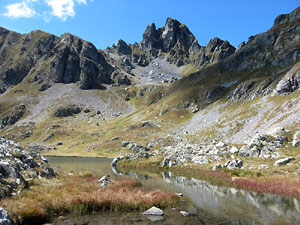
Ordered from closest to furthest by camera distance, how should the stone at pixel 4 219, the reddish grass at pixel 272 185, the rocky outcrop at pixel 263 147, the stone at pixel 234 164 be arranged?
the stone at pixel 4 219, the reddish grass at pixel 272 185, the rocky outcrop at pixel 263 147, the stone at pixel 234 164

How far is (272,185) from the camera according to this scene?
31.7 meters

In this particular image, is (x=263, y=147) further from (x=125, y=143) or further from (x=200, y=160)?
(x=125, y=143)

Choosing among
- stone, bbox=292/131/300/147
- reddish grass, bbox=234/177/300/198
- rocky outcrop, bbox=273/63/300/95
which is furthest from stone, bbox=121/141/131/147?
reddish grass, bbox=234/177/300/198

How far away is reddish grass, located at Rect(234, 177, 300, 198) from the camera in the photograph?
93.8 ft

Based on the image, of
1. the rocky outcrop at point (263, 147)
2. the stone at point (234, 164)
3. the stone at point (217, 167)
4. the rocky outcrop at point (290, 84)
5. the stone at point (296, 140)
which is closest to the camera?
the stone at point (296, 140)

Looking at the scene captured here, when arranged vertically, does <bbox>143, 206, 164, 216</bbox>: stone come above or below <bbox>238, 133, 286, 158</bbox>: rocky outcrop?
below

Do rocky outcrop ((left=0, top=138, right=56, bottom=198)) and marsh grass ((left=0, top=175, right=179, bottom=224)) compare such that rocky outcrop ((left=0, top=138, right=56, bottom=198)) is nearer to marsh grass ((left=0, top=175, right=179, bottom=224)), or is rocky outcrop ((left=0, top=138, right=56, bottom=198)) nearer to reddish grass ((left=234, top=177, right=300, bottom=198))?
marsh grass ((left=0, top=175, right=179, bottom=224))

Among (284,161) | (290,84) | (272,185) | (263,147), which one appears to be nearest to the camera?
→ (272,185)

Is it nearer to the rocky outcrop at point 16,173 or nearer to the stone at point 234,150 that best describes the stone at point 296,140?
the stone at point 234,150

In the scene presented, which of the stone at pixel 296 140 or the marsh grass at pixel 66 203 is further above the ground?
the stone at pixel 296 140

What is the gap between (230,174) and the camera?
4294cm

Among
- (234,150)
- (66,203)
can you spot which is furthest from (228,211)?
(234,150)

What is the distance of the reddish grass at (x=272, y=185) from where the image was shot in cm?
2858

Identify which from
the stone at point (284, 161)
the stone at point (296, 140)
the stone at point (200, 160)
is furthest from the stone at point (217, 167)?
the stone at point (296, 140)
